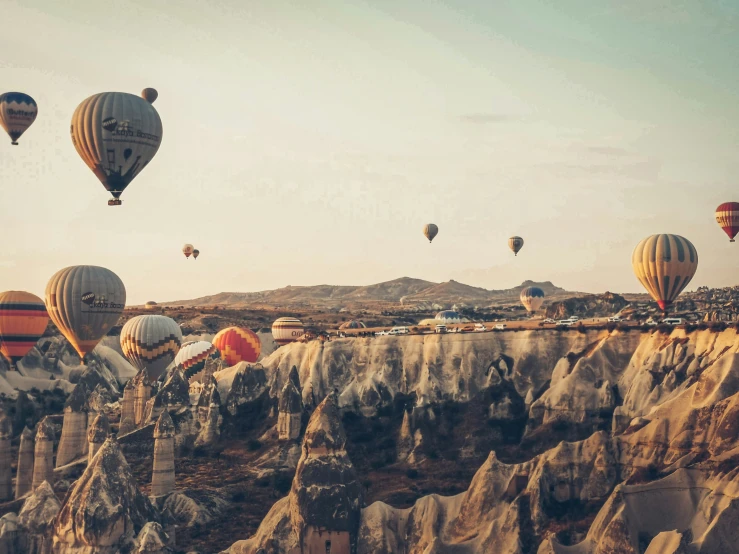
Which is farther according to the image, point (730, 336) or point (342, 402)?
point (342, 402)

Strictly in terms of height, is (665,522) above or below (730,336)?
below

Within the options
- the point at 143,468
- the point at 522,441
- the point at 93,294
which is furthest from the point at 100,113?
the point at 522,441

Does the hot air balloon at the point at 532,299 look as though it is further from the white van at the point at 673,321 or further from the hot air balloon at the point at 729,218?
the white van at the point at 673,321

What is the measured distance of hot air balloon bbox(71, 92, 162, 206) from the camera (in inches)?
3514

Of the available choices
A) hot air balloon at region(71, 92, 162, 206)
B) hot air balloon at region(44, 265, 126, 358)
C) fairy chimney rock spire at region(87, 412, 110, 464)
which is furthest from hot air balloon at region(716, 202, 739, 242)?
fairy chimney rock spire at region(87, 412, 110, 464)

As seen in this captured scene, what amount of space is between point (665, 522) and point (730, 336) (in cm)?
2567

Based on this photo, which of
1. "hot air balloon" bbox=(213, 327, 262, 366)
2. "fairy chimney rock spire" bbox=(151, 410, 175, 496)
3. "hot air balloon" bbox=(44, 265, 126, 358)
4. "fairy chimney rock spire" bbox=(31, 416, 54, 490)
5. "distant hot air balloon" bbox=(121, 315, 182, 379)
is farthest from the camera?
"hot air balloon" bbox=(213, 327, 262, 366)

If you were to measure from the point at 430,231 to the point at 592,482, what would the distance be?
346 ft

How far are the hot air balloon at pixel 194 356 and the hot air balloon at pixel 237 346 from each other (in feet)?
3.24

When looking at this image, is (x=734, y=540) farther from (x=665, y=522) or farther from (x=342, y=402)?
(x=342, y=402)

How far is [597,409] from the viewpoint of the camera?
280 ft

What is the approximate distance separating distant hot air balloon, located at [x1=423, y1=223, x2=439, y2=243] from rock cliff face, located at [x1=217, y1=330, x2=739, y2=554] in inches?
3182

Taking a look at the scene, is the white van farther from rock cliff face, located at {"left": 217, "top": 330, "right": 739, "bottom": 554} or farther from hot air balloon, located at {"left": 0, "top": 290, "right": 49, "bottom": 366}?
hot air balloon, located at {"left": 0, "top": 290, "right": 49, "bottom": 366}

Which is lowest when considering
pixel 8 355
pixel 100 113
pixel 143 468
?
pixel 143 468
